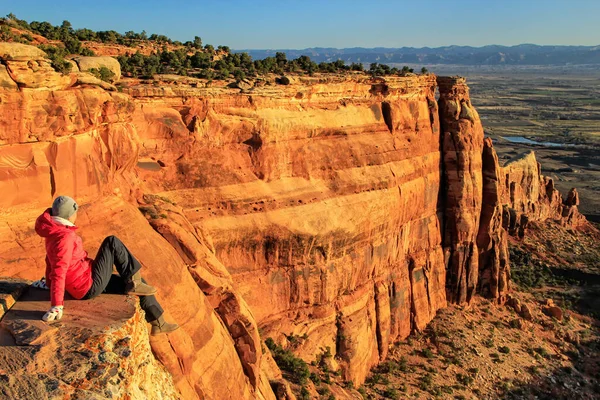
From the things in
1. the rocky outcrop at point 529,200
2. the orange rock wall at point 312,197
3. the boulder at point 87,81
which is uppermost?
the boulder at point 87,81

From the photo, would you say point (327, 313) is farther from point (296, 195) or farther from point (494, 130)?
point (494, 130)

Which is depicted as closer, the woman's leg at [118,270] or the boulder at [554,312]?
the woman's leg at [118,270]

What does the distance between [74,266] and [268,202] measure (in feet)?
60.0

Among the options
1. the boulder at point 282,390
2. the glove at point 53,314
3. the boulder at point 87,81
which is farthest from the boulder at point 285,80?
the glove at point 53,314

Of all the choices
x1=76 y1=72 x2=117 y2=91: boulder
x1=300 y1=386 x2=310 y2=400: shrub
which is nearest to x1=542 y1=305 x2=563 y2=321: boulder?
x1=300 y1=386 x2=310 y2=400: shrub

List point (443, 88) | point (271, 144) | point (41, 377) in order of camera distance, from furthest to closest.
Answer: point (443, 88) → point (271, 144) → point (41, 377)

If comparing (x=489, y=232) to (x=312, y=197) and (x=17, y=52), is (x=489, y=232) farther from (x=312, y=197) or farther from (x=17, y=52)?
(x=17, y=52)

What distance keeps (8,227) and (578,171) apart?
12456cm

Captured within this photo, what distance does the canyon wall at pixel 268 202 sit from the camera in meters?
15.4

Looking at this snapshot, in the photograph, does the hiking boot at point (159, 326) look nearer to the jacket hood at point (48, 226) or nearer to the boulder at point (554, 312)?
the jacket hood at point (48, 226)

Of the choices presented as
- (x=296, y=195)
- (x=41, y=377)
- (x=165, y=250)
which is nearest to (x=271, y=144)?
(x=296, y=195)

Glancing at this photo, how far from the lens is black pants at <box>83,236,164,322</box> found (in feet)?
33.3

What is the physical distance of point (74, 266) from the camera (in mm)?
9656

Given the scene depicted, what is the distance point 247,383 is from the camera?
18.6 meters
